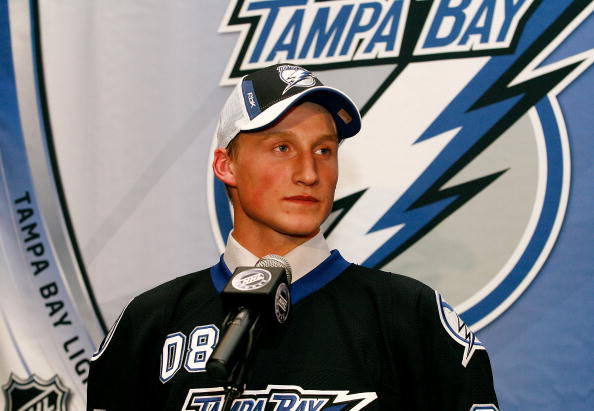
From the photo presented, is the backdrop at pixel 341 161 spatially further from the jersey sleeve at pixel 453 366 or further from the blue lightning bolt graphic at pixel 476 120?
the jersey sleeve at pixel 453 366

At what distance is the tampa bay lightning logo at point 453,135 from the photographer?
4.50ft

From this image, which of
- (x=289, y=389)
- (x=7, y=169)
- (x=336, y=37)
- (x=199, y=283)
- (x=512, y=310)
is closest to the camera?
(x=289, y=389)

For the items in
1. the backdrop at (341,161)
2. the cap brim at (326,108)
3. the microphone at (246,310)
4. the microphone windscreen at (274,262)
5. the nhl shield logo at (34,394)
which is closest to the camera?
the microphone at (246,310)

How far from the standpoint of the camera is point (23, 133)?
1614 millimetres

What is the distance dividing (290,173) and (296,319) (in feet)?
Answer: 0.62

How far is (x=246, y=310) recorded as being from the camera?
2.14ft

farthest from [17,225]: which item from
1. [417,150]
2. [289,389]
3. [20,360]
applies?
[289,389]

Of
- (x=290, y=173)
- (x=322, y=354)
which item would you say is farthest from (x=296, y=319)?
(x=290, y=173)

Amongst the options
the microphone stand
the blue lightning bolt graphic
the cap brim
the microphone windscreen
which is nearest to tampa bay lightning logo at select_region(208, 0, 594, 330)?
the blue lightning bolt graphic

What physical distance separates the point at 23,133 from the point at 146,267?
45cm

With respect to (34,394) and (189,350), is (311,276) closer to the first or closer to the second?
(189,350)

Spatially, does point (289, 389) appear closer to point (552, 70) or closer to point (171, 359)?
point (171, 359)

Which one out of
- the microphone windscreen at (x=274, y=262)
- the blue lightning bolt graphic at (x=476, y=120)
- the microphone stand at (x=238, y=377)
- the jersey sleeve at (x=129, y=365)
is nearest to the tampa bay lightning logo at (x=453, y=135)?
the blue lightning bolt graphic at (x=476, y=120)

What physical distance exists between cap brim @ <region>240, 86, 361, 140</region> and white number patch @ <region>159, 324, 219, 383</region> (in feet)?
0.89
